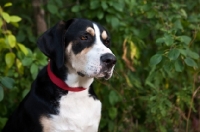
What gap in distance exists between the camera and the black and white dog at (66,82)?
387 cm

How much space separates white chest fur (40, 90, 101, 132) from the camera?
390 centimetres

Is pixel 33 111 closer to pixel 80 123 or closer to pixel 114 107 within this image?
pixel 80 123

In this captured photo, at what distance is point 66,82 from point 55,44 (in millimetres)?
296

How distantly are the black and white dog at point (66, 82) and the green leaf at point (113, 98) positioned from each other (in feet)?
3.70

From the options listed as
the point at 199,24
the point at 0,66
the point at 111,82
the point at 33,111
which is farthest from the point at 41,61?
the point at 199,24

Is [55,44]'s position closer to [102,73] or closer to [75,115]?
[102,73]

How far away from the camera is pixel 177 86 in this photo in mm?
5609

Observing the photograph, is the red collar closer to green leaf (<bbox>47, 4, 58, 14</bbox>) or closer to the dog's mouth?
the dog's mouth

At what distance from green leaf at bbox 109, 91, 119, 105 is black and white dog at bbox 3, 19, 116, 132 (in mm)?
1129

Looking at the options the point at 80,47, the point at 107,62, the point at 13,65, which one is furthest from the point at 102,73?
the point at 13,65

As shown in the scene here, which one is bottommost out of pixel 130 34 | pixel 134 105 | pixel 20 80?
pixel 134 105

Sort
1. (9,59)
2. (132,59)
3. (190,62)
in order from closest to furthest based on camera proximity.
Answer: (190,62), (9,59), (132,59)

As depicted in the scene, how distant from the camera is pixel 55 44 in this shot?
3.90 m

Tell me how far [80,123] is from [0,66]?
43.3 inches
